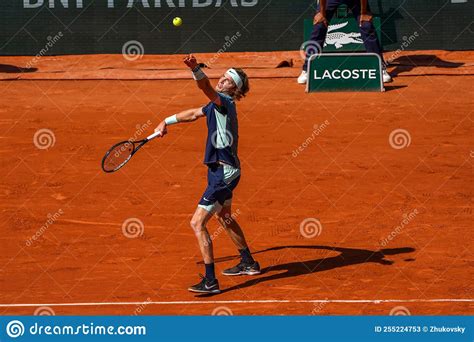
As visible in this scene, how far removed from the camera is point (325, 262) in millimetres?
14281

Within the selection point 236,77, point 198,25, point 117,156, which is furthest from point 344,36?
point 236,77

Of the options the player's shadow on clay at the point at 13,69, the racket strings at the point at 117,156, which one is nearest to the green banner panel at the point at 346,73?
the player's shadow on clay at the point at 13,69

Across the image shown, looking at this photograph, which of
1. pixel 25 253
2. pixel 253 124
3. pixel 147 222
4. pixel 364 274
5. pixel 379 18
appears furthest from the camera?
pixel 379 18

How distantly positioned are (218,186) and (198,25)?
12579mm

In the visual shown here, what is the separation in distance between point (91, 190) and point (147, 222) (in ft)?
5.66

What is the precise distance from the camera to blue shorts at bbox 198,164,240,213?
42.7 ft

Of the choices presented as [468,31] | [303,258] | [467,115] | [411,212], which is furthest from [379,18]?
[303,258]

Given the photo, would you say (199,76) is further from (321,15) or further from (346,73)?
(321,15)

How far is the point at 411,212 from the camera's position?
53.2ft

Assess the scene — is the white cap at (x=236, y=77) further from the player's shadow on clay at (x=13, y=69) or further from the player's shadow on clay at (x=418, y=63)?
the player's shadow on clay at (x=13, y=69)

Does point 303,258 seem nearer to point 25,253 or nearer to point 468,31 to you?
point 25,253

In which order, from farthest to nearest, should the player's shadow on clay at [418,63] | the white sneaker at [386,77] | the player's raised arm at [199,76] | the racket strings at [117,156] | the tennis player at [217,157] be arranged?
the player's shadow on clay at [418,63] < the white sneaker at [386,77] < the racket strings at [117,156] < the tennis player at [217,157] < the player's raised arm at [199,76]

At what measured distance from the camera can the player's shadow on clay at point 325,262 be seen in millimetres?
13766

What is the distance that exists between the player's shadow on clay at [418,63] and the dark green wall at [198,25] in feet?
1.31
